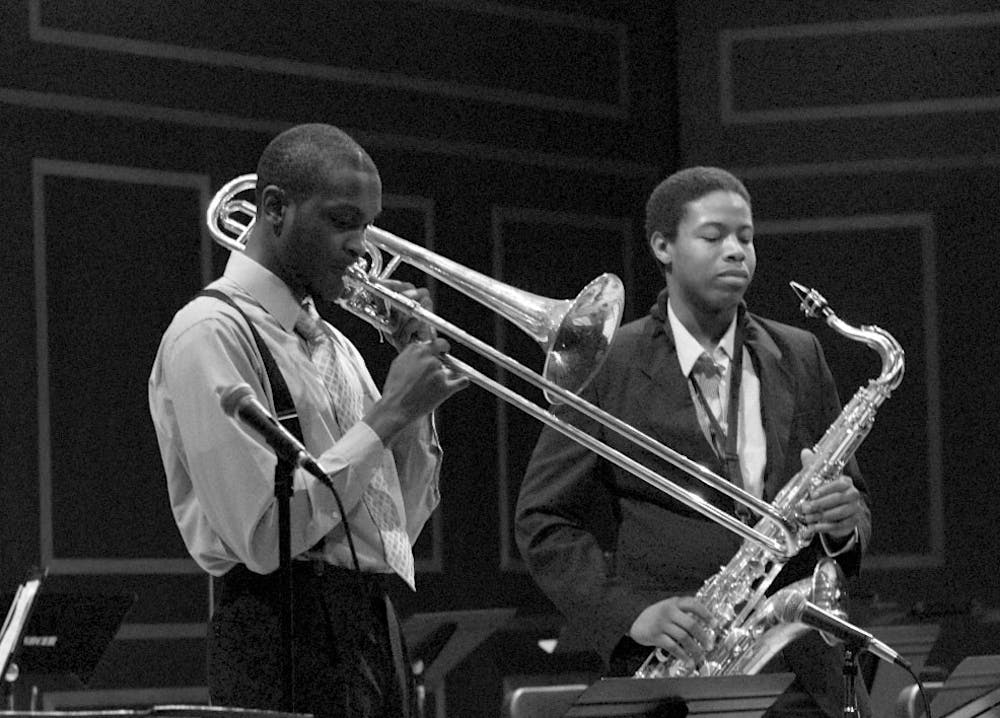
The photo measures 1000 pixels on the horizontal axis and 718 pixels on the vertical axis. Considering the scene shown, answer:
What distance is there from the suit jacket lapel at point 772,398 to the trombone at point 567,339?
0.60 feet

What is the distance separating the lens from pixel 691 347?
3908 mm

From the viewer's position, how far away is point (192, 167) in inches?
236

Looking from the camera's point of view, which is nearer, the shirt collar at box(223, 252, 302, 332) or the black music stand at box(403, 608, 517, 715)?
the shirt collar at box(223, 252, 302, 332)

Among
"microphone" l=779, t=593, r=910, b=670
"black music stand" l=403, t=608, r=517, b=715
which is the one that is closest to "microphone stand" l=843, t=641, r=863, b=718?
"microphone" l=779, t=593, r=910, b=670

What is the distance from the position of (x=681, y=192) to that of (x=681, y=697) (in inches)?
59.0

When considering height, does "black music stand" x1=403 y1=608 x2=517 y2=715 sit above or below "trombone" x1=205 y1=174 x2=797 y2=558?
below

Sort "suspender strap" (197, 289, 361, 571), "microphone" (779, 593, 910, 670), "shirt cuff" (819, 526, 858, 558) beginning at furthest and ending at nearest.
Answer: "shirt cuff" (819, 526, 858, 558) < "microphone" (779, 593, 910, 670) < "suspender strap" (197, 289, 361, 571)

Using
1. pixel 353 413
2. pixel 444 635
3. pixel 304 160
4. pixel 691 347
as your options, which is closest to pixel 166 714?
pixel 353 413

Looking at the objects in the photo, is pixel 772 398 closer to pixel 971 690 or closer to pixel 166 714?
pixel 971 690

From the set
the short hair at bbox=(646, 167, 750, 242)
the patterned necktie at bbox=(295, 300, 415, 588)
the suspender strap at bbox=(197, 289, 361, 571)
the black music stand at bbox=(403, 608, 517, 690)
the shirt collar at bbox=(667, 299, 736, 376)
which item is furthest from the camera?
the black music stand at bbox=(403, 608, 517, 690)

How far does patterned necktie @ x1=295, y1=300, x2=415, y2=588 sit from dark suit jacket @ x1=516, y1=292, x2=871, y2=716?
2.44 ft

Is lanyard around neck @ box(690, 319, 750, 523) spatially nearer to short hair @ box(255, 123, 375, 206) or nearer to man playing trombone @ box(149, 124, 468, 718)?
man playing trombone @ box(149, 124, 468, 718)

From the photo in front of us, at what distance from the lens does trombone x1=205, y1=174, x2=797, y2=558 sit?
340cm

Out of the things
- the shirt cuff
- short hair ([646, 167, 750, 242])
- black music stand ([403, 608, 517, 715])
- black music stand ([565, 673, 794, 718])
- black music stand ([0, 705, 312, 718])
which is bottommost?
black music stand ([403, 608, 517, 715])
